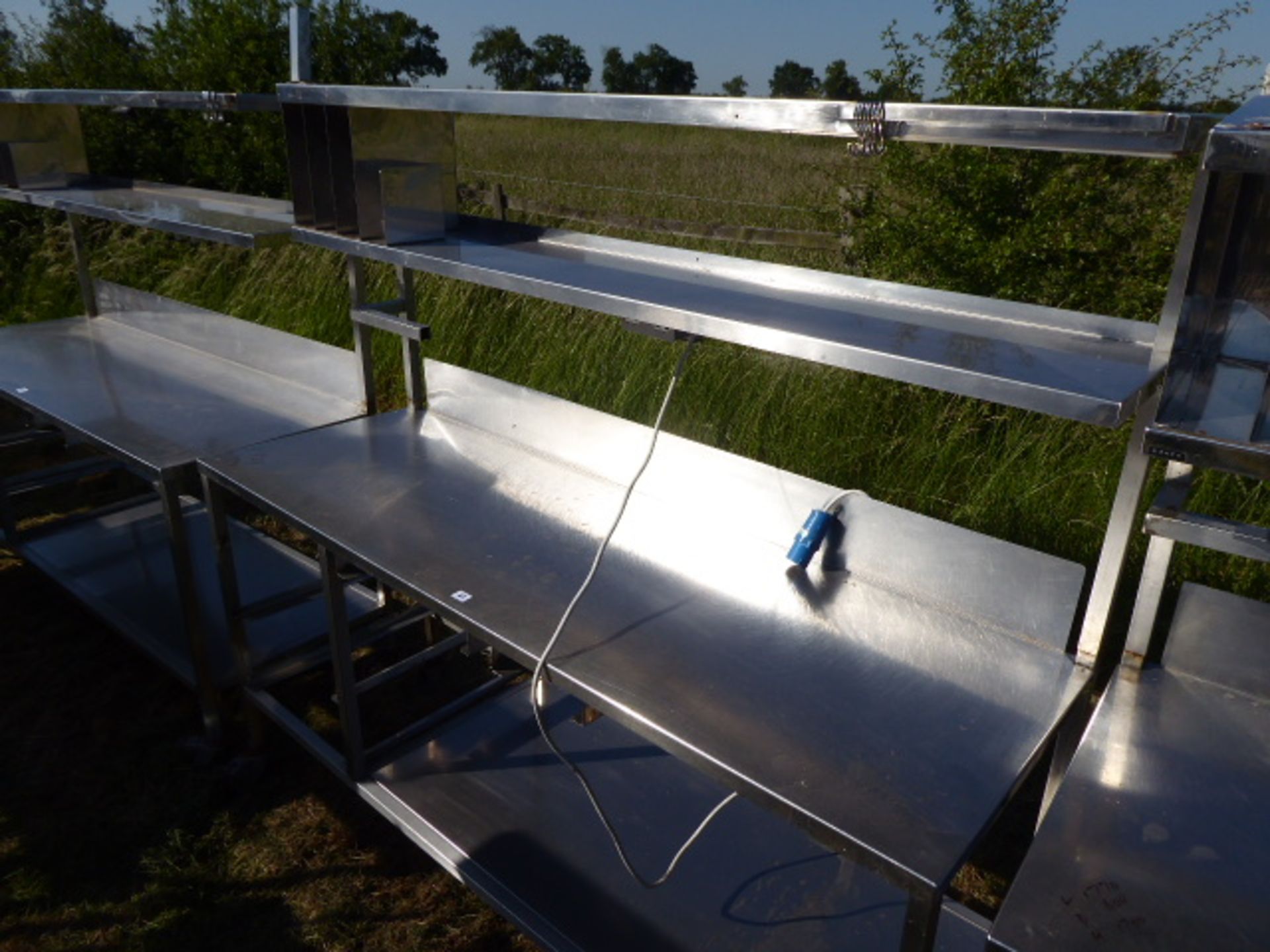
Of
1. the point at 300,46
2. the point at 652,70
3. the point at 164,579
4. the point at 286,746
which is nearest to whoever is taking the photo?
the point at 300,46

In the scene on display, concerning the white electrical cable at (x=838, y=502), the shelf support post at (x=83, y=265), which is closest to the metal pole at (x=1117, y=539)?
the white electrical cable at (x=838, y=502)

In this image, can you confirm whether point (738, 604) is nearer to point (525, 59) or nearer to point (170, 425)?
point (170, 425)

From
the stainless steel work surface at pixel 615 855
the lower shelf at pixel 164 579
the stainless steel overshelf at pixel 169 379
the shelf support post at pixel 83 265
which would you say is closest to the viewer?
the stainless steel work surface at pixel 615 855

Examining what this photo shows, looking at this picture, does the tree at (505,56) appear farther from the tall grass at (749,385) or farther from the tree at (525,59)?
the tall grass at (749,385)

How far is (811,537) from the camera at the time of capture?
175 cm

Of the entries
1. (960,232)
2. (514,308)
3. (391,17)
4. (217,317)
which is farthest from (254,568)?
(391,17)

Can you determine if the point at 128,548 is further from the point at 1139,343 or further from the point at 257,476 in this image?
the point at 1139,343

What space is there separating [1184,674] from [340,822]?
2.02 meters

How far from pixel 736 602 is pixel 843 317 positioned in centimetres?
53

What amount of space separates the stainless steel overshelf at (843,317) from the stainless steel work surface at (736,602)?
364 mm

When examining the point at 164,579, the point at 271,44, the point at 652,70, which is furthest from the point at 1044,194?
the point at 652,70

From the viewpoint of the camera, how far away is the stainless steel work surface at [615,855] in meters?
1.86

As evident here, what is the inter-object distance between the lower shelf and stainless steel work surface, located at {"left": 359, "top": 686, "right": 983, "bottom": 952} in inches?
28.8

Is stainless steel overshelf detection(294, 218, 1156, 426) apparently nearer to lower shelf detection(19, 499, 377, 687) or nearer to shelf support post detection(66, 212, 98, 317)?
lower shelf detection(19, 499, 377, 687)
